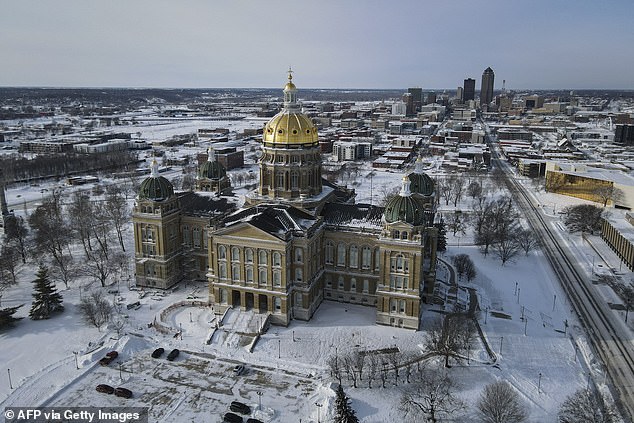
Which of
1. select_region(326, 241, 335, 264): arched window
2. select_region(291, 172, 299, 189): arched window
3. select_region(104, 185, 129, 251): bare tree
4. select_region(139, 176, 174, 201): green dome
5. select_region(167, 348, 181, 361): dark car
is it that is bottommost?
select_region(167, 348, 181, 361): dark car

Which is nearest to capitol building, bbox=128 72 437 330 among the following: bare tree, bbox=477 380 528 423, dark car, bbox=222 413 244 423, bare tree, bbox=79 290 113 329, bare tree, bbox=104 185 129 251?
bare tree, bbox=79 290 113 329

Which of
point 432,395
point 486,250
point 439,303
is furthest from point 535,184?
point 432,395

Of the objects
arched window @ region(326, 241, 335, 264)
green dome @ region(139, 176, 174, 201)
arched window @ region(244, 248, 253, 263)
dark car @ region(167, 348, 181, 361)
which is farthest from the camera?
green dome @ region(139, 176, 174, 201)

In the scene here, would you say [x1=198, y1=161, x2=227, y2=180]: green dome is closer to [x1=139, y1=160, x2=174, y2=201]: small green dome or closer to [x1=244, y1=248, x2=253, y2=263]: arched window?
[x1=139, y1=160, x2=174, y2=201]: small green dome

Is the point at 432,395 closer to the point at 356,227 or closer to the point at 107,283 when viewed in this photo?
the point at 356,227

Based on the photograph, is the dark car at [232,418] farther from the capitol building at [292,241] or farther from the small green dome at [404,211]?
the small green dome at [404,211]

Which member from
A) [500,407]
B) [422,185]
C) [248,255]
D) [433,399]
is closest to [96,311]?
[248,255]
